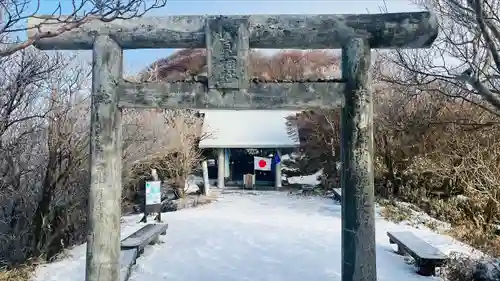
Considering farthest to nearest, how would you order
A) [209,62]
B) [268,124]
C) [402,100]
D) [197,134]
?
[268,124] → [197,134] → [402,100] → [209,62]

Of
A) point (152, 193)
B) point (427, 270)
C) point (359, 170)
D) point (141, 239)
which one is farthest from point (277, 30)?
point (152, 193)

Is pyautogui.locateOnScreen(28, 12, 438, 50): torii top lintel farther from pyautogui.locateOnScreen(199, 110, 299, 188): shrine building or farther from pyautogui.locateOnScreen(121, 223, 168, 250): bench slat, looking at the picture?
pyautogui.locateOnScreen(199, 110, 299, 188): shrine building

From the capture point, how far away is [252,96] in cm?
405

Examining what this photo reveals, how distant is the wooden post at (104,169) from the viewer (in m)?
4.11

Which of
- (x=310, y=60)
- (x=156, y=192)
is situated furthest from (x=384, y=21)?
(x=310, y=60)

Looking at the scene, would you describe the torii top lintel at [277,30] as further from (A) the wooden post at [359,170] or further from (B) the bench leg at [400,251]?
(B) the bench leg at [400,251]

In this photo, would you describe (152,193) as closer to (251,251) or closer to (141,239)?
(141,239)

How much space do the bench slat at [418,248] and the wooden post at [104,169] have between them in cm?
417

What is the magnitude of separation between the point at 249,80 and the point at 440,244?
5.80 metres

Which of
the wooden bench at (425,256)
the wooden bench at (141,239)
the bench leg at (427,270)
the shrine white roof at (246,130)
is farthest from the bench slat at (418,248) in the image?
the shrine white roof at (246,130)

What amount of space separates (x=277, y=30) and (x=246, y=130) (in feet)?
56.2

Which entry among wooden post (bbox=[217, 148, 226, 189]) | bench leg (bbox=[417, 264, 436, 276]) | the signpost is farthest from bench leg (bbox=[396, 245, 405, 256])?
wooden post (bbox=[217, 148, 226, 189])

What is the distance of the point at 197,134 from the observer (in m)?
18.2

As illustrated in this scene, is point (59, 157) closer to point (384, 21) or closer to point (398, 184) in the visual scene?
point (384, 21)
